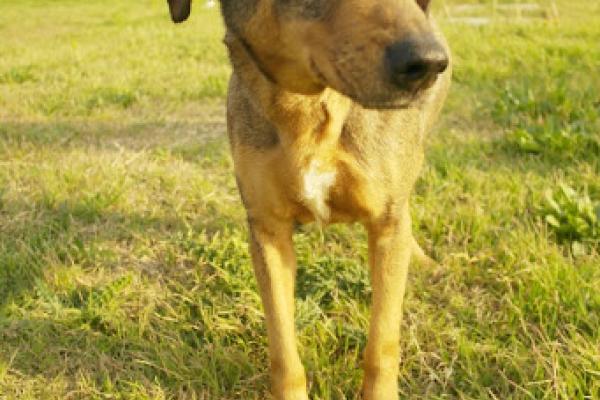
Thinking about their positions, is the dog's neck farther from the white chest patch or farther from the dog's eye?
the dog's eye

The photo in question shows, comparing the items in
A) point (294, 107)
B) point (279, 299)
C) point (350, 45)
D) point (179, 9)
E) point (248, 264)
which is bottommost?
point (248, 264)

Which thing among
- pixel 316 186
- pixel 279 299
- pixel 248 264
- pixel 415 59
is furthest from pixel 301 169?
pixel 248 264

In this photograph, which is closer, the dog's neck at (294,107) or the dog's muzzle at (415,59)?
the dog's muzzle at (415,59)

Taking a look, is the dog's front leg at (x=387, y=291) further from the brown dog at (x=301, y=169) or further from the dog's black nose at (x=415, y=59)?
the dog's black nose at (x=415, y=59)

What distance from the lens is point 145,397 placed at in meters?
2.77

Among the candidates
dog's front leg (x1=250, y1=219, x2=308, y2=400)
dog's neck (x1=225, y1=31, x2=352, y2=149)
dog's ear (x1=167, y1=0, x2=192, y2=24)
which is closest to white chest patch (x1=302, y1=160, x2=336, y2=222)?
dog's neck (x1=225, y1=31, x2=352, y2=149)

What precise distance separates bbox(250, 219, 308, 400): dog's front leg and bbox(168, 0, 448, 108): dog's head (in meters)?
0.75

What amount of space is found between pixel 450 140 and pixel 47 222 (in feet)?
10.5

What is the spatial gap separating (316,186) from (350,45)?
88 centimetres

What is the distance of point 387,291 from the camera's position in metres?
2.83

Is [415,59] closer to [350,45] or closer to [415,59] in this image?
[415,59]

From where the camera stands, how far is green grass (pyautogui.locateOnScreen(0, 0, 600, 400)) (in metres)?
2.89

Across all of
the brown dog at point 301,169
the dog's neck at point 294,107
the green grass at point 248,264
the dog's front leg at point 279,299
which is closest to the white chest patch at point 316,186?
the brown dog at point 301,169

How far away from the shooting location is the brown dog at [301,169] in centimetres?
251
